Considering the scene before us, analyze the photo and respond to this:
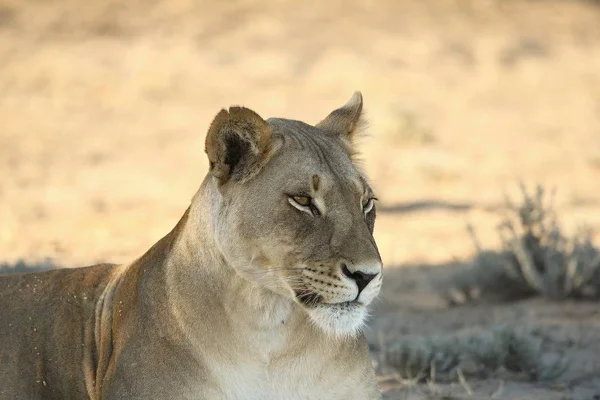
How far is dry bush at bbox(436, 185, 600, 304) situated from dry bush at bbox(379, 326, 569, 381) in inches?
72.2

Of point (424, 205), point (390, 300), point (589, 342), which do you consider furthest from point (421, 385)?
point (424, 205)

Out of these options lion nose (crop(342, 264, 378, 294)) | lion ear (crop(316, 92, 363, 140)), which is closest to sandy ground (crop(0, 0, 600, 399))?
lion ear (crop(316, 92, 363, 140))

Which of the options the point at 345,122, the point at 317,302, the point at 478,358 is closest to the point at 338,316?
the point at 317,302

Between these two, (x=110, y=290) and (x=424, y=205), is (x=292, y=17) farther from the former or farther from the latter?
(x=110, y=290)

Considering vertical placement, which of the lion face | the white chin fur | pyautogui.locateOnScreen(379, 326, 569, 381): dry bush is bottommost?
pyautogui.locateOnScreen(379, 326, 569, 381): dry bush

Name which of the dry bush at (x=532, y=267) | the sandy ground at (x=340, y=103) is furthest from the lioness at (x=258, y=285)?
the dry bush at (x=532, y=267)

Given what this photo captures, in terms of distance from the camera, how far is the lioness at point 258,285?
3.76 m

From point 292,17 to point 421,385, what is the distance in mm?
18796

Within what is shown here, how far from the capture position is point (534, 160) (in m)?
15.8

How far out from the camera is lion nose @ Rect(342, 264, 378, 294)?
3.66 meters

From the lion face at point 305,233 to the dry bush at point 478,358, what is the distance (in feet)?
7.44

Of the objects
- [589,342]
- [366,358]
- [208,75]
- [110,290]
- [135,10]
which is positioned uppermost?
[135,10]

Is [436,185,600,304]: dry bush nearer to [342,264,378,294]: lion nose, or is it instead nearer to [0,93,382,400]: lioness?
[0,93,382,400]: lioness

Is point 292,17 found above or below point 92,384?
above
